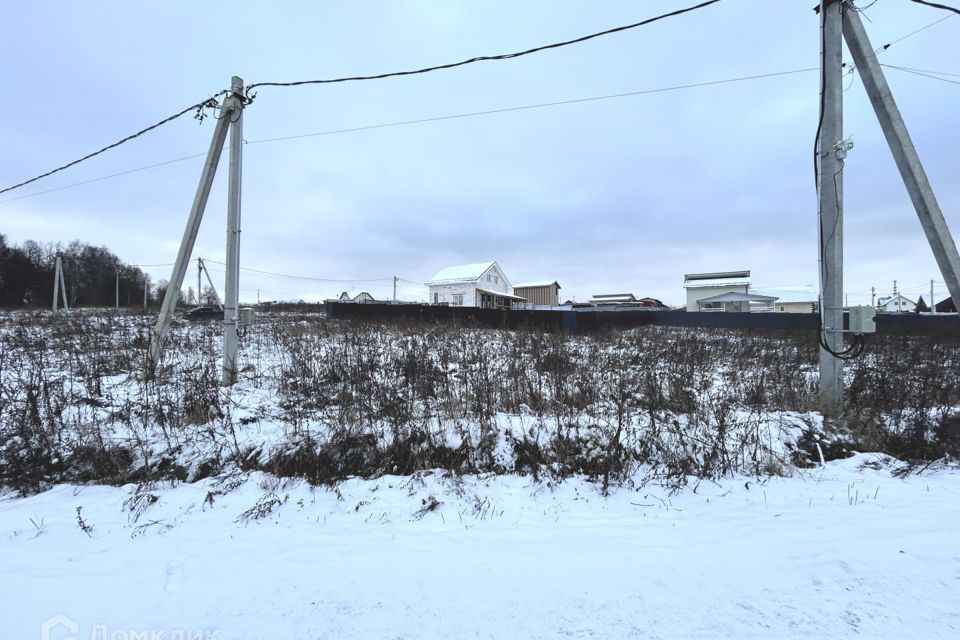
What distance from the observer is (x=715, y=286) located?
3650cm

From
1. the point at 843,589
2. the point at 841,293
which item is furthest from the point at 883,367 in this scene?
the point at 843,589

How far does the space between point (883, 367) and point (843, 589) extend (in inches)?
319

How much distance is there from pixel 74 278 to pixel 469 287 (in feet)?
206

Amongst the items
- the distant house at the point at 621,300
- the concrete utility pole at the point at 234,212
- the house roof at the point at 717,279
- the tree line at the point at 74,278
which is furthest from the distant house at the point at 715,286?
the tree line at the point at 74,278

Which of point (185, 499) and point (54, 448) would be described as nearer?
point (185, 499)

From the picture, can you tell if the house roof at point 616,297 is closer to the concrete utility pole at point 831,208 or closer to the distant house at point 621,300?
the distant house at point 621,300

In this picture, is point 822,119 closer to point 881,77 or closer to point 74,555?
point 881,77

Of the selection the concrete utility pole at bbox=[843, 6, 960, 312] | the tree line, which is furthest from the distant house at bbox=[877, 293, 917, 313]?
the tree line

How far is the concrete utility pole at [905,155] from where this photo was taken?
469 cm

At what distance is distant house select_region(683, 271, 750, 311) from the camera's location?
36.4 meters

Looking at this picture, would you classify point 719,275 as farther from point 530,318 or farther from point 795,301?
point 530,318

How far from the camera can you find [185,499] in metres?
3.29

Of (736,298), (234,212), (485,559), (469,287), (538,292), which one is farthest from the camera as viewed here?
(538,292)

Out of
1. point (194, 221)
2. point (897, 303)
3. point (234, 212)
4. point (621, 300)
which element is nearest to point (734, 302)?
point (621, 300)
